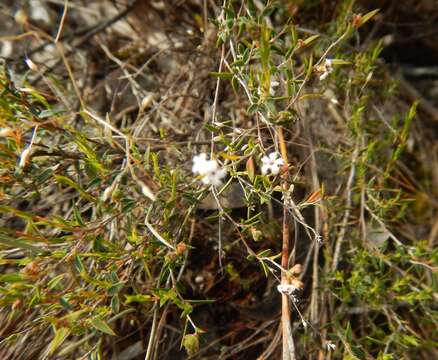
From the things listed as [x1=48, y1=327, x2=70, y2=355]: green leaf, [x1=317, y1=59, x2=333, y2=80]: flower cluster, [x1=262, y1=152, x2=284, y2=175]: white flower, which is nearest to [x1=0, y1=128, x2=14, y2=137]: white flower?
[x1=48, y1=327, x2=70, y2=355]: green leaf

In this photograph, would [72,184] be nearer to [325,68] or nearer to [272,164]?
[272,164]

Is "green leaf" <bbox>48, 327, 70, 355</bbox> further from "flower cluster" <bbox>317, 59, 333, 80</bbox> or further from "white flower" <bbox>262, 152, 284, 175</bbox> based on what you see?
"flower cluster" <bbox>317, 59, 333, 80</bbox>

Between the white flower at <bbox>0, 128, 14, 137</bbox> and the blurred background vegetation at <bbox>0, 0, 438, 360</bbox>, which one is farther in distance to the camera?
the blurred background vegetation at <bbox>0, 0, 438, 360</bbox>

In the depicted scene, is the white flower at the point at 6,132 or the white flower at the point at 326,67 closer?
the white flower at the point at 6,132

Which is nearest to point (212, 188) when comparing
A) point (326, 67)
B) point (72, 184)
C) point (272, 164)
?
point (272, 164)

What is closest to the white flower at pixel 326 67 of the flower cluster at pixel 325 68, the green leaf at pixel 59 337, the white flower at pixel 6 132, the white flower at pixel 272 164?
the flower cluster at pixel 325 68

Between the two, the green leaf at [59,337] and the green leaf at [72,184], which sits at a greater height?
the green leaf at [72,184]

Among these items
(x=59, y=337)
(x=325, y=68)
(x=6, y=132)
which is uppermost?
(x=325, y=68)

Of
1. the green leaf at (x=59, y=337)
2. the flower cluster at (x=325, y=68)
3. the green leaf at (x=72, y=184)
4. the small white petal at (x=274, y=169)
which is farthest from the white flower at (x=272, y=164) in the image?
the green leaf at (x=59, y=337)

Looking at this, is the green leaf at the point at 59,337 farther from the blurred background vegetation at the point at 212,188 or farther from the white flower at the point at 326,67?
the white flower at the point at 326,67

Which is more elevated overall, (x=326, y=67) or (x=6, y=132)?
(x=326, y=67)

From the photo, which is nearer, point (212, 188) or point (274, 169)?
point (274, 169)

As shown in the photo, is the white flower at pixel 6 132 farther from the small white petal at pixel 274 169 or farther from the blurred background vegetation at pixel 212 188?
the small white petal at pixel 274 169

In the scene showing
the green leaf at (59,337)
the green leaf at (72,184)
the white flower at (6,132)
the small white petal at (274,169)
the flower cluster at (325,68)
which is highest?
the flower cluster at (325,68)
